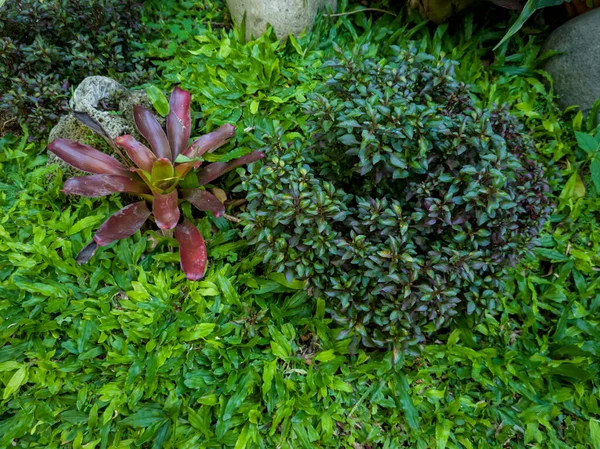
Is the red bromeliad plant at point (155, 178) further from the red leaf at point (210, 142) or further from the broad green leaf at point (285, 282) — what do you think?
the broad green leaf at point (285, 282)

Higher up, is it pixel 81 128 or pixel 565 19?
pixel 565 19

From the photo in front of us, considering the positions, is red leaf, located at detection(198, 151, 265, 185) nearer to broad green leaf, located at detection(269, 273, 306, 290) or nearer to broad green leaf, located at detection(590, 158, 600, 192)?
broad green leaf, located at detection(269, 273, 306, 290)

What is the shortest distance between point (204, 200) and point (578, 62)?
254cm

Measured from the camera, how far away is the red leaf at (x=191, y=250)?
2.28m

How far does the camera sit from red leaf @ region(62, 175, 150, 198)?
226 centimetres

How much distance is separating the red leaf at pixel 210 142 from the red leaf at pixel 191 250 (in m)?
0.38

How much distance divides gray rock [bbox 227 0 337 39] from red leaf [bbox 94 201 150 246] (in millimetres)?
1642

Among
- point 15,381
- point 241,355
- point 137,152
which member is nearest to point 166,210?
point 137,152

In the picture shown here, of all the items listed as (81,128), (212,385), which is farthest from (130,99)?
(212,385)

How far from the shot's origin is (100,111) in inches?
104

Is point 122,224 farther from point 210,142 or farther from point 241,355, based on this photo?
point 241,355

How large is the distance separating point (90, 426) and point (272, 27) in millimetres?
2683

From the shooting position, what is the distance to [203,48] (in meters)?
3.21

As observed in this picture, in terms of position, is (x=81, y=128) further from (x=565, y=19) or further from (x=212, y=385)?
(x=565, y=19)
